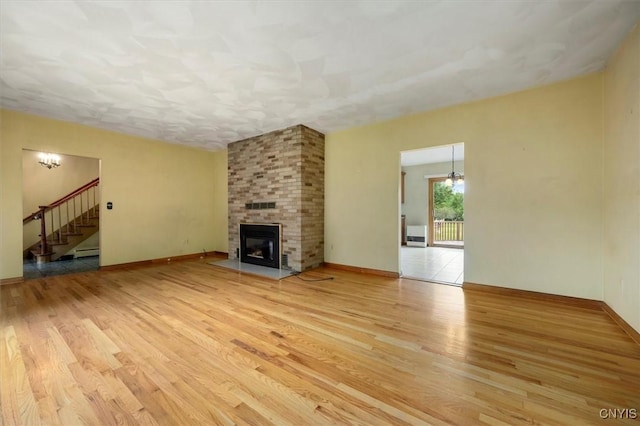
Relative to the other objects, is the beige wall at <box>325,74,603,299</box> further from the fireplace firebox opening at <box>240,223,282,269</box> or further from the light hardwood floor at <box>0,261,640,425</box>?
the fireplace firebox opening at <box>240,223,282,269</box>

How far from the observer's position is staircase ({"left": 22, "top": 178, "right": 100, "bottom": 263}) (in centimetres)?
568

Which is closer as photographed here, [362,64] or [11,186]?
[362,64]

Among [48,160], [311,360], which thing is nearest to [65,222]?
[48,160]

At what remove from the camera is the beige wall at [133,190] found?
3959 millimetres

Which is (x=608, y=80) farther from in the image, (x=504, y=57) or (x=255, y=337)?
(x=255, y=337)

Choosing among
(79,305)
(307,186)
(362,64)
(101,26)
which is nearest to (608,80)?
(362,64)

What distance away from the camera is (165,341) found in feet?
7.07

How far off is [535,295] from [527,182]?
1.47 metres

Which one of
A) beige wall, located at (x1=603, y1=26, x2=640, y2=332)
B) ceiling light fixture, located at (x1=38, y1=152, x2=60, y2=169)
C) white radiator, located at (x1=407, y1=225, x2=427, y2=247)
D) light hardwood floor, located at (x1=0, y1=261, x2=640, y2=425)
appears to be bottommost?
light hardwood floor, located at (x1=0, y1=261, x2=640, y2=425)

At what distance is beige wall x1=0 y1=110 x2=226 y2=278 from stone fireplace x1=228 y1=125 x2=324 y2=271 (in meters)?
→ 1.52

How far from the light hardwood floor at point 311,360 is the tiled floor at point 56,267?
5.10 feet

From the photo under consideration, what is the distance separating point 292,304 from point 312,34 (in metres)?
2.86

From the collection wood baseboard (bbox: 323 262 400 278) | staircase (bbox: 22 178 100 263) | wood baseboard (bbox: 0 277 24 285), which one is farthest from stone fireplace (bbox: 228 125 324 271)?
staircase (bbox: 22 178 100 263)
